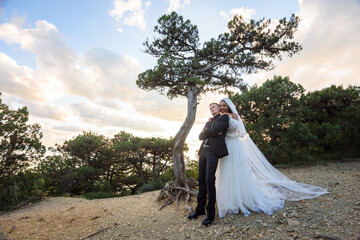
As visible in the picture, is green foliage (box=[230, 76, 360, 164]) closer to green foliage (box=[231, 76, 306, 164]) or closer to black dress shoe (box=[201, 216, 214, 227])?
green foliage (box=[231, 76, 306, 164])

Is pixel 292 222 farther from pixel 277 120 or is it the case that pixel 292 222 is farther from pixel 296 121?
pixel 296 121

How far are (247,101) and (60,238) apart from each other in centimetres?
1077

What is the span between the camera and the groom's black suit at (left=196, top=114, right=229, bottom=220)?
4105 mm

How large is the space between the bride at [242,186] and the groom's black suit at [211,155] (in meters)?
0.33

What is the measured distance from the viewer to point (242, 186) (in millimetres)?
4402

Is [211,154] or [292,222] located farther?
[211,154]

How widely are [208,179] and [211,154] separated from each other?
0.56m

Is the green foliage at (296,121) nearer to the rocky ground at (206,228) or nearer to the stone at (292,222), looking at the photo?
the rocky ground at (206,228)

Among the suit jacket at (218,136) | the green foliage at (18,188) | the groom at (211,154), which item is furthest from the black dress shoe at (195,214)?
the green foliage at (18,188)

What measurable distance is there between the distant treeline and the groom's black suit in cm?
487

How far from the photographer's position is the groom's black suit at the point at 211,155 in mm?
4105

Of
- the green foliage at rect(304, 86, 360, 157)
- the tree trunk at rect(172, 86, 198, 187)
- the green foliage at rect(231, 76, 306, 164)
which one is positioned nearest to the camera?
the tree trunk at rect(172, 86, 198, 187)

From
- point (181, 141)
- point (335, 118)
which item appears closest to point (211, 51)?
point (181, 141)

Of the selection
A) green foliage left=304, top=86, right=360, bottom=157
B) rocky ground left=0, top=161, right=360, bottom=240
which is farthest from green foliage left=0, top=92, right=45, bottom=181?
green foliage left=304, top=86, right=360, bottom=157
